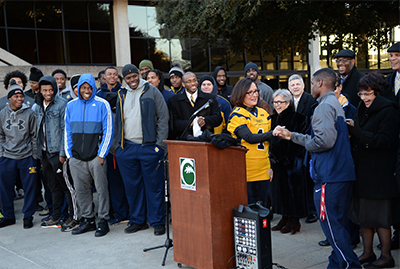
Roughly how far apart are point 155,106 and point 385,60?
24.5 metres

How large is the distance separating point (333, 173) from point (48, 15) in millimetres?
16754

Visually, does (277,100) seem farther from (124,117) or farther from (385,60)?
(385,60)

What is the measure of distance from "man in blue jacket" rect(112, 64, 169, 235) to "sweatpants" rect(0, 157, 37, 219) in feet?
5.86

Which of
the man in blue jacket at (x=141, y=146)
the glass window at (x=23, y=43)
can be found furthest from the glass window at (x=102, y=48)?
the man in blue jacket at (x=141, y=146)

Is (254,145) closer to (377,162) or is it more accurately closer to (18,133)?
(377,162)

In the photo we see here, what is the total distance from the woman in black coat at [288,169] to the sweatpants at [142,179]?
5.44 ft

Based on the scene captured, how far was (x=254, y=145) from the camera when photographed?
5.07 metres

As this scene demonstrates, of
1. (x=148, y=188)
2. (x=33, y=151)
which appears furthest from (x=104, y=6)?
(x=148, y=188)

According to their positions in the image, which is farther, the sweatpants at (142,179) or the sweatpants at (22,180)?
the sweatpants at (22,180)

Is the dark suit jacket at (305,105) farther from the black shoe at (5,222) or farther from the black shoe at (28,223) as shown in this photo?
the black shoe at (5,222)

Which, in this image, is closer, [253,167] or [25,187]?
[253,167]

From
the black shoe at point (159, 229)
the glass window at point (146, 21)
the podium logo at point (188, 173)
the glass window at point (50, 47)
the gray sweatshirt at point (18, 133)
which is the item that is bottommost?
the black shoe at point (159, 229)

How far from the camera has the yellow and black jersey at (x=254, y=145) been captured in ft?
16.2

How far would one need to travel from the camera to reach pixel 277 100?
5.46 m
